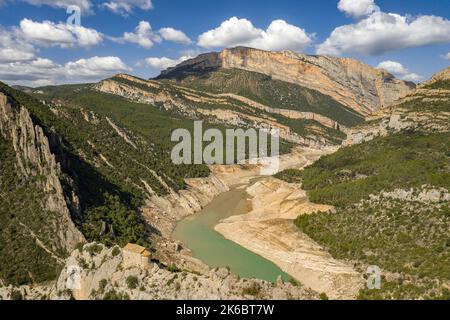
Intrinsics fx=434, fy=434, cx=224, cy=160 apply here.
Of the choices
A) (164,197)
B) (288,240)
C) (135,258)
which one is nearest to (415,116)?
(288,240)

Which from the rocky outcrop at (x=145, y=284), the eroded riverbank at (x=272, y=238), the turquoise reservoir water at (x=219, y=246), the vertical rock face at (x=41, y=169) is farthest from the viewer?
the turquoise reservoir water at (x=219, y=246)

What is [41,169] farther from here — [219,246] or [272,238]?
[272,238]

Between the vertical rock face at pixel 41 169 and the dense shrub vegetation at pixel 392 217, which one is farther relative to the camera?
the vertical rock face at pixel 41 169

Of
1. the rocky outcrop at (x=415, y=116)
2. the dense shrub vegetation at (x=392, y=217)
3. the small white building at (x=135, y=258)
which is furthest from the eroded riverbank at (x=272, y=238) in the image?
the rocky outcrop at (x=415, y=116)

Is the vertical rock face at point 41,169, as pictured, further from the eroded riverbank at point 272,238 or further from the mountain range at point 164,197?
the eroded riverbank at point 272,238

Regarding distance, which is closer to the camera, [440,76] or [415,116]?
[415,116]

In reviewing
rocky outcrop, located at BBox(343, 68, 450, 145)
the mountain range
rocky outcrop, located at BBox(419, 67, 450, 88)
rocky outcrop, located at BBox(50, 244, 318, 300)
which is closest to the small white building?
rocky outcrop, located at BBox(50, 244, 318, 300)

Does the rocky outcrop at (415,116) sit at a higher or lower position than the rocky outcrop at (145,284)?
higher
